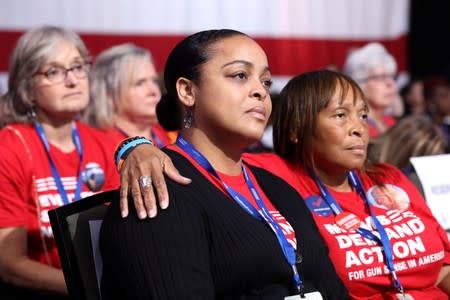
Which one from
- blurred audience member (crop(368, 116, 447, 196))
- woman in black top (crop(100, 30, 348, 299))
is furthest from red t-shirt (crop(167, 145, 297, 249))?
blurred audience member (crop(368, 116, 447, 196))

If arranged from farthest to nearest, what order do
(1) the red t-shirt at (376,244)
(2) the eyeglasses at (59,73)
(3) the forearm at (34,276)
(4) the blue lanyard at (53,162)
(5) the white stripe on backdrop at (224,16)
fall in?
(5) the white stripe on backdrop at (224,16) < (2) the eyeglasses at (59,73) < (4) the blue lanyard at (53,162) < (3) the forearm at (34,276) < (1) the red t-shirt at (376,244)

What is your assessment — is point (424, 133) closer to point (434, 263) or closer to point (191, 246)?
point (434, 263)

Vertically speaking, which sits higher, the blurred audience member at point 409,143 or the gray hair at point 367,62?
the gray hair at point 367,62

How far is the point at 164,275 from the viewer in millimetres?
1766

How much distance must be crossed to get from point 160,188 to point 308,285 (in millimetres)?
540

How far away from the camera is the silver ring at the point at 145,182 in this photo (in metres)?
1.85

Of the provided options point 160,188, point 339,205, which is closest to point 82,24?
point 339,205

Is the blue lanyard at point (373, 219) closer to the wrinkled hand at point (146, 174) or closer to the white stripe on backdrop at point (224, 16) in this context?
the wrinkled hand at point (146, 174)

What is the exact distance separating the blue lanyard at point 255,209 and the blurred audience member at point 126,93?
5.75ft

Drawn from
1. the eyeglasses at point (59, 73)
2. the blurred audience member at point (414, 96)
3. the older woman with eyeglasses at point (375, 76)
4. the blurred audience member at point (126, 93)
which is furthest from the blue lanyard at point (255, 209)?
the blurred audience member at point (414, 96)

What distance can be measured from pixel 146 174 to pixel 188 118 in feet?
1.01

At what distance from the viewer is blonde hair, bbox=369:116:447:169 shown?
344cm

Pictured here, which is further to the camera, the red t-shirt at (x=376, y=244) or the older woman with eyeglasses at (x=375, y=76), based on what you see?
the older woman with eyeglasses at (x=375, y=76)

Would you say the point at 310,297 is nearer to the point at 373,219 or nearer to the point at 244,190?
the point at 244,190
